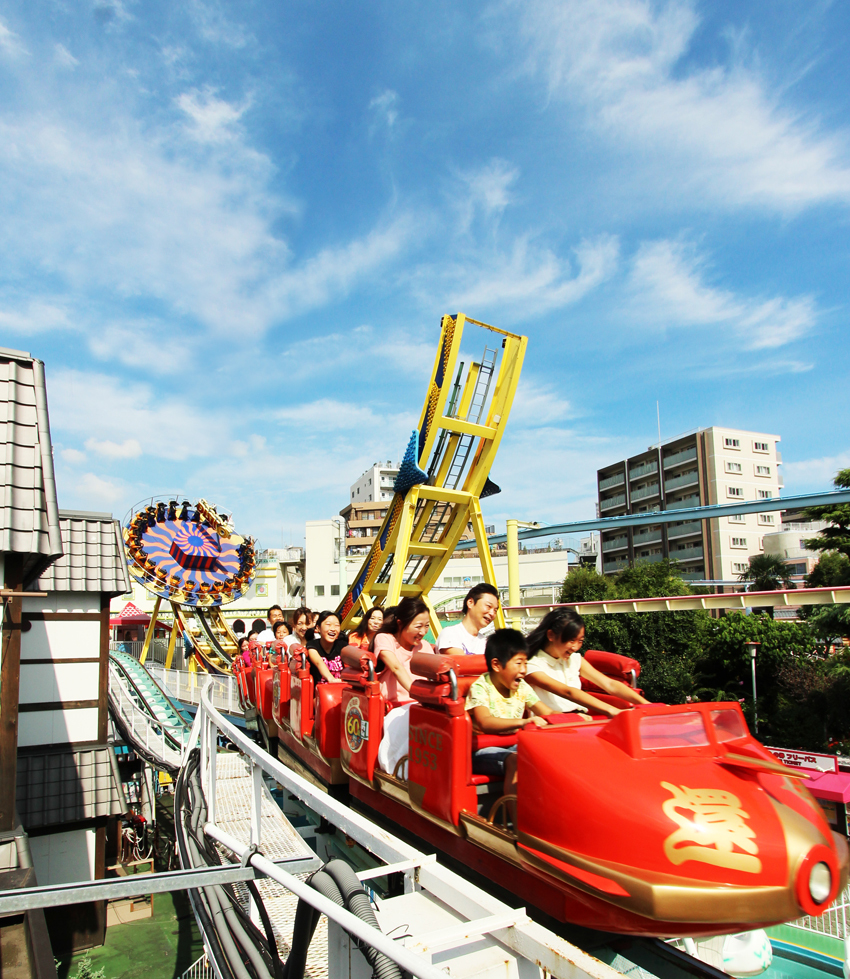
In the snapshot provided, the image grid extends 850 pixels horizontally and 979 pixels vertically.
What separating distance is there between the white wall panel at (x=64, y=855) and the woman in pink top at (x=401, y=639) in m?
6.48

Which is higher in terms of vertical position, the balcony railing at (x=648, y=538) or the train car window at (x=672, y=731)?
the balcony railing at (x=648, y=538)

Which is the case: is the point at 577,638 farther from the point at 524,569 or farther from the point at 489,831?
the point at 524,569

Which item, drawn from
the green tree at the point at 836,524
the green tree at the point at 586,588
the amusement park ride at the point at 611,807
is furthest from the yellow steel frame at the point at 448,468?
the green tree at the point at 586,588

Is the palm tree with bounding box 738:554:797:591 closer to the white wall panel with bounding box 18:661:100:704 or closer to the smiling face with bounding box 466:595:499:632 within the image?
the white wall panel with bounding box 18:661:100:704

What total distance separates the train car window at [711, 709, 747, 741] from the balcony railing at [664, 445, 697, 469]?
48781 mm

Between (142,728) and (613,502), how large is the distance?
4745cm

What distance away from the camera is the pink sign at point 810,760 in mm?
10148

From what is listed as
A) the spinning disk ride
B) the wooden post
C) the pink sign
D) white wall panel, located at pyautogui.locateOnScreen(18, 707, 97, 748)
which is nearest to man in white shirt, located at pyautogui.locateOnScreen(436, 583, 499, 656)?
the wooden post


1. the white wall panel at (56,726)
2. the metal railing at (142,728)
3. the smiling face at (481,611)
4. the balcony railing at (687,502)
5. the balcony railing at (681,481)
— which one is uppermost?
the balcony railing at (681,481)

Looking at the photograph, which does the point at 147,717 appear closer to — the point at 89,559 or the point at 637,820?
A: the point at 89,559

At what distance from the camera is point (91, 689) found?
9.38 m

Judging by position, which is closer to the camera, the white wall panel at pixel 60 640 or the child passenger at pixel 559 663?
the child passenger at pixel 559 663

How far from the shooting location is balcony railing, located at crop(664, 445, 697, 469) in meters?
48.2

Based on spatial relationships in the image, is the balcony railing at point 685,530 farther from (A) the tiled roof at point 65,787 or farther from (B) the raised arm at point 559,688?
(B) the raised arm at point 559,688
